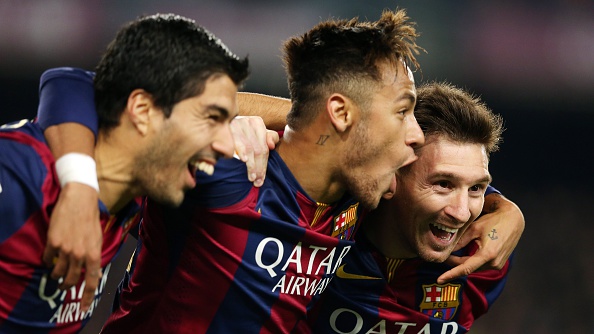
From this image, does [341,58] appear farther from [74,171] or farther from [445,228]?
[74,171]

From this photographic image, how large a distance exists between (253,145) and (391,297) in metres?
1.00

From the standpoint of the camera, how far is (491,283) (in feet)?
11.6

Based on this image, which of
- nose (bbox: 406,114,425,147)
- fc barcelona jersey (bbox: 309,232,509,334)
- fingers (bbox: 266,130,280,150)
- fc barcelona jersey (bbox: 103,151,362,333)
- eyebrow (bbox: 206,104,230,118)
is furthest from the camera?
fc barcelona jersey (bbox: 309,232,509,334)

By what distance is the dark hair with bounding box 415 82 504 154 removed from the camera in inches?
129

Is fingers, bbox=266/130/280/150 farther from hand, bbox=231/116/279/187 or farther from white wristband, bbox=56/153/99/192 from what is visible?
white wristband, bbox=56/153/99/192

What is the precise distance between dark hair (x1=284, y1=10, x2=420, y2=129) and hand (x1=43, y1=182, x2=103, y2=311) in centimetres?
106

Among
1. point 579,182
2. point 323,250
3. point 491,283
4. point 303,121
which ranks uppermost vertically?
point 303,121

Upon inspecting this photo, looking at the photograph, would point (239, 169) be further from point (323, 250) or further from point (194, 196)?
point (323, 250)

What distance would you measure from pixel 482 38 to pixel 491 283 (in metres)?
4.40

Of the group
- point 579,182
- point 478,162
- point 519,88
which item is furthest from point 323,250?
point 579,182

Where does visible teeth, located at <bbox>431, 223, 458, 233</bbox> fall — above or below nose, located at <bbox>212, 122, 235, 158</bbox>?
below

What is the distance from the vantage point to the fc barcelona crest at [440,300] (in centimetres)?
339

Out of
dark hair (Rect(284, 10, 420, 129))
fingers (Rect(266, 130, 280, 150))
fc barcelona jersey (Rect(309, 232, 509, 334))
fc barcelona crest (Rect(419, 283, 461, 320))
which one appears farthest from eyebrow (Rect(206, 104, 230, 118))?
fc barcelona crest (Rect(419, 283, 461, 320))

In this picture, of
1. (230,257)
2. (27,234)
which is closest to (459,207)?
(230,257)
